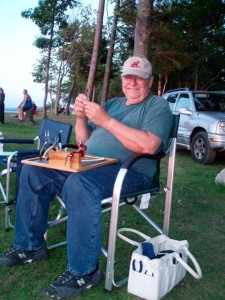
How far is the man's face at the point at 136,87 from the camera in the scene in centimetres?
274

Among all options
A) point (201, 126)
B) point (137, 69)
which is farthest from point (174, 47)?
point (137, 69)

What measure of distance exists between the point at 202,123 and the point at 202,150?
1.80 feet

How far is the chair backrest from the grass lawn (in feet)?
2.80

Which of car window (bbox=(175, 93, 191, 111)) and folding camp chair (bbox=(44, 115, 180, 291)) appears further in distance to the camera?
car window (bbox=(175, 93, 191, 111))

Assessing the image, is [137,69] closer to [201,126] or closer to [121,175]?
[121,175]

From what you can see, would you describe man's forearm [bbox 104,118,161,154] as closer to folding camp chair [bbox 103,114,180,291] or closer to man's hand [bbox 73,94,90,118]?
folding camp chair [bbox 103,114,180,291]

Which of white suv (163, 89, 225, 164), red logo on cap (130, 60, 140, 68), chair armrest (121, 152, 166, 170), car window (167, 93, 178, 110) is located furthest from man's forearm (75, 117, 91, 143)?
car window (167, 93, 178, 110)

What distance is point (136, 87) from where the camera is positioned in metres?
2.75

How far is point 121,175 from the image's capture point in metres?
2.17

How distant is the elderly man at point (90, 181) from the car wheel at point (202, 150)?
4401 millimetres

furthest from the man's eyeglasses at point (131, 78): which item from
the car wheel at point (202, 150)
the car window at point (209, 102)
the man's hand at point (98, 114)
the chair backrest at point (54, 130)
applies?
the car window at point (209, 102)

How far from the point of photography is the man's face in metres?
2.74

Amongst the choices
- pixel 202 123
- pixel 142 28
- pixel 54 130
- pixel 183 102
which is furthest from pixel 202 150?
pixel 54 130

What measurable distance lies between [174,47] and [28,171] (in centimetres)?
1136
